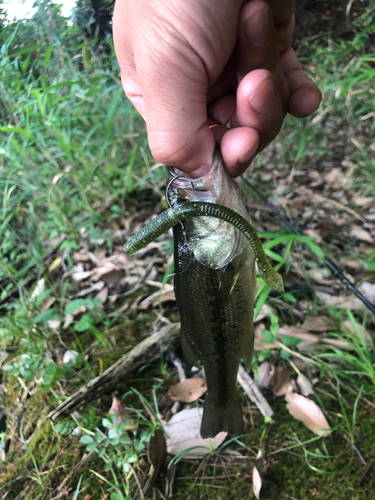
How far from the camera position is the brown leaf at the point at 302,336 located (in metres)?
1.97

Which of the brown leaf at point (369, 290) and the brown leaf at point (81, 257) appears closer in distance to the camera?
the brown leaf at point (369, 290)

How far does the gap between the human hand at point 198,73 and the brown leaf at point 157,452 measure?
1415 millimetres

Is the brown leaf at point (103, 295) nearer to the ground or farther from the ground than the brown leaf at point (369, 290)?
farther from the ground

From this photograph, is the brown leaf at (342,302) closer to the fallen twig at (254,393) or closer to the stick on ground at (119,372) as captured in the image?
the fallen twig at (254,393)

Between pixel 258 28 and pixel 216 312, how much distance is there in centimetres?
111

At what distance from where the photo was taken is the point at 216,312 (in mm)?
1331

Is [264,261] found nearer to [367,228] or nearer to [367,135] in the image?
[367,228]

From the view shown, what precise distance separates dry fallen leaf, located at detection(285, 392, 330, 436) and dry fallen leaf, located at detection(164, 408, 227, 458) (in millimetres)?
413

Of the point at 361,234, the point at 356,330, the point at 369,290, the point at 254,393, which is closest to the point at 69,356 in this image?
the point at 254,393

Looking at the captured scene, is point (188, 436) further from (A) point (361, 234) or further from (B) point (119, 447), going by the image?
(A) point (361, 234)

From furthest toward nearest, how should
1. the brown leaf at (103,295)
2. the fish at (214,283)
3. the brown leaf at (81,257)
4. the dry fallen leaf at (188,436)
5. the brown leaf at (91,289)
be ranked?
the brown leaf at (81,257), the brown leaf at (91,289), the brown leaf at (103,295), the dry fallen leaf at (188,436), the fish at (214,283)

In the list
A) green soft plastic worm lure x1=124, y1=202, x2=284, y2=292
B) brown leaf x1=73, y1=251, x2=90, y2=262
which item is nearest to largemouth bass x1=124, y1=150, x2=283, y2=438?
green soft plastic worm lure x1=124, y1=202, x2=284, y2=292

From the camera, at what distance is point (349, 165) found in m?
3.70

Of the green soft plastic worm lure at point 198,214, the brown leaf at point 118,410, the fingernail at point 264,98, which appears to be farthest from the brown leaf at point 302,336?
the fingernail at point 264,98
